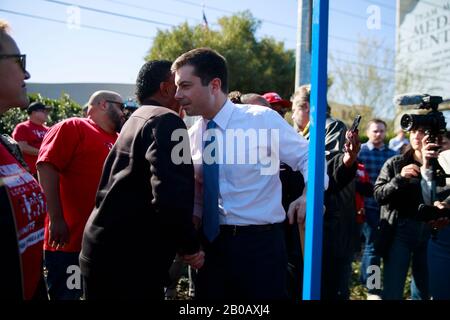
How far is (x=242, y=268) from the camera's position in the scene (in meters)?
2.20

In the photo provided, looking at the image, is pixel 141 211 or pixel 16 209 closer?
pixel 16 209

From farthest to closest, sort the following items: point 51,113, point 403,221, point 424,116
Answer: point 51,113
point 403,221
point 424,116

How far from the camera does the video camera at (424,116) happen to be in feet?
8.50

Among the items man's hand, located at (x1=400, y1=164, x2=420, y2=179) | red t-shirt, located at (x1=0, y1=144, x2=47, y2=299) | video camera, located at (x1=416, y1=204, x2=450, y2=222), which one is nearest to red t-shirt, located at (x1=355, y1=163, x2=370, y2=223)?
man's hand, located at (x1=400, y1=164, x2=420, y2=179)

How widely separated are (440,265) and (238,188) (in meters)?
1.74

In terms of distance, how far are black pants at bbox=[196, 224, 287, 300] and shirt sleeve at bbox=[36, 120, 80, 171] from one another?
137cm

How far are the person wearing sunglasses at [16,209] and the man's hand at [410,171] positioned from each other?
242cm

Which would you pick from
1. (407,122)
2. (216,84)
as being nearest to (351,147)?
(407,122)

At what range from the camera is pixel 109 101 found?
3.48m

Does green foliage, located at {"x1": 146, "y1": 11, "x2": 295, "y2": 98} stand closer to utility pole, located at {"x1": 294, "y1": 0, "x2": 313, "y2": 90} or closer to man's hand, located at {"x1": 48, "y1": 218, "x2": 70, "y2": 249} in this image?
utility pole, located at {"x1": 294, "y1": 0, "x2": 313, "y2": 90}

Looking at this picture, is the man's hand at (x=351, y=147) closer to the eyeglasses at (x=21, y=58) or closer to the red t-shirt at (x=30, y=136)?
the eyeglasses at (x=21, y=58)

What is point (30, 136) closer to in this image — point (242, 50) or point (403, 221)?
point (403, 221)
